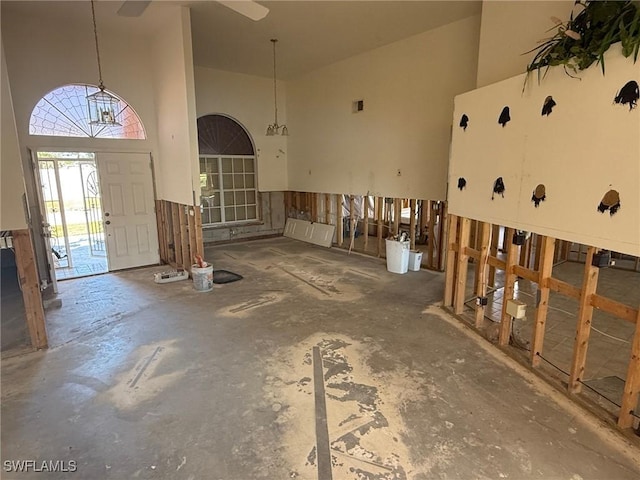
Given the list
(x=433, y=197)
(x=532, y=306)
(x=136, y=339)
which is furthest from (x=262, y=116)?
(x=532, y=306)

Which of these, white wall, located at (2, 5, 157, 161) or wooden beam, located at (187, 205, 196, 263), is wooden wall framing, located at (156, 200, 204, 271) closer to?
wooden beam, located at (187, 205, 196, 263)

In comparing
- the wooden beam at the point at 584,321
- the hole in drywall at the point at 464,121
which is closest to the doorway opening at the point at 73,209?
the hole in drywall at the point at 464,121

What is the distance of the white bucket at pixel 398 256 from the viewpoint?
6.25m

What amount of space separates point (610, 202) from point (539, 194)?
649 mm

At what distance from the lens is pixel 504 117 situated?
131 inches

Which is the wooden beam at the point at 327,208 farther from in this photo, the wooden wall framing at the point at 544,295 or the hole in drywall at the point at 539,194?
the hole in drywall at the point at 539,194

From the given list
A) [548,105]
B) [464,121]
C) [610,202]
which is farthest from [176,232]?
[610,202]

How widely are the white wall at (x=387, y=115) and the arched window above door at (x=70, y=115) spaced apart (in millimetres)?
4166

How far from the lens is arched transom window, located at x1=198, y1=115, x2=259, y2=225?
862 centimetres

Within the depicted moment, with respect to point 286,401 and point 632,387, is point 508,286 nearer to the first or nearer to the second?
point 632,387

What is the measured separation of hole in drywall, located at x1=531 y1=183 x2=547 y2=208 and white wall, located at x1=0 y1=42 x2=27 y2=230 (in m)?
4.84

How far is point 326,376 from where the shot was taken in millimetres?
3133

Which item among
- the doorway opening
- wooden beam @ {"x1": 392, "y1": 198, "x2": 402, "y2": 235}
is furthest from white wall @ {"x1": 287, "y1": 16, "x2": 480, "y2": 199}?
the doorway opening

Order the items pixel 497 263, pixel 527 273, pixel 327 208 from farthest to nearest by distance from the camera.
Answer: pixel 327 208 → pixel 497 263 → pixel 527 273
